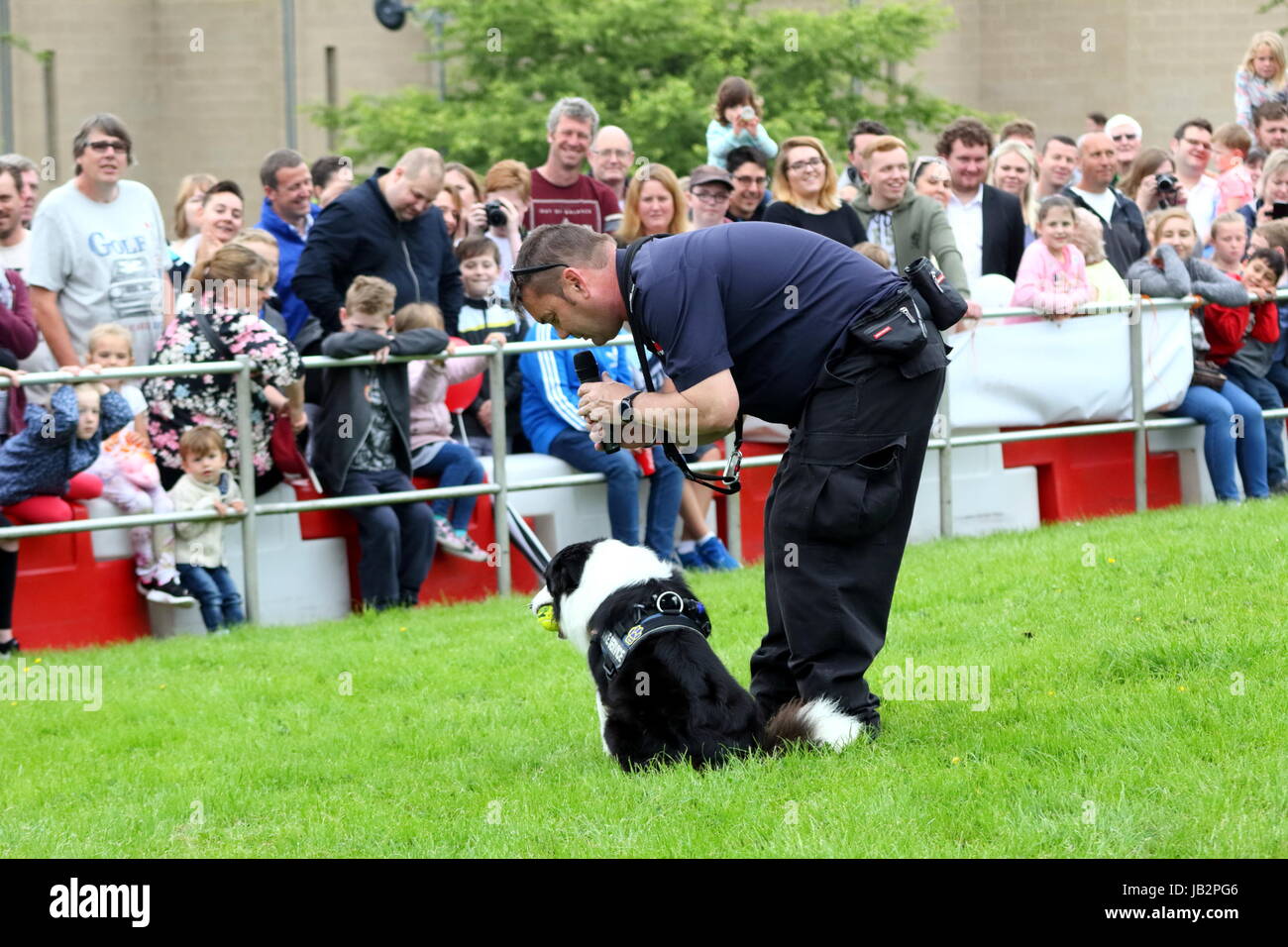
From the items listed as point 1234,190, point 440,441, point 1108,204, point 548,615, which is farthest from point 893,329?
point 1234,190

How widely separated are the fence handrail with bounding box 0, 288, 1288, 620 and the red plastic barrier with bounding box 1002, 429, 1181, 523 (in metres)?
0.13

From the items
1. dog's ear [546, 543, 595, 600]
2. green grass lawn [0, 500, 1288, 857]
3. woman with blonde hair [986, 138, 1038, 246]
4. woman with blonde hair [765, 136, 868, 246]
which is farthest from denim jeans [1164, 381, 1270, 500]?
dog's ear [546, 543, 595, 600]

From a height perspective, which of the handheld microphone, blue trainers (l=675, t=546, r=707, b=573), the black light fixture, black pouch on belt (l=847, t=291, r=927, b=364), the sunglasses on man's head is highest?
the black light fixture

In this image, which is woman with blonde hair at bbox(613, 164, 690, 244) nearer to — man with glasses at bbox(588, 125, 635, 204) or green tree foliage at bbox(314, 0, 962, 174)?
man with glasses at bbox(588, 125, 635, 204)

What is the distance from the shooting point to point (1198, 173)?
14.7 meters

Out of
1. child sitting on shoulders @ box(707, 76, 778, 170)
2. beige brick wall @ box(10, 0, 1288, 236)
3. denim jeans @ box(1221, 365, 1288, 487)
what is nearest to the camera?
child sitting on shoulders @ box(707, 76, 778, 170)

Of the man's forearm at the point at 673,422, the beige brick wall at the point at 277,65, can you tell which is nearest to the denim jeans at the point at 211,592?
the man's forearm at the point at 673,422

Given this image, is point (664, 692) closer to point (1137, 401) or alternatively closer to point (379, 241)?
point (379, 241)

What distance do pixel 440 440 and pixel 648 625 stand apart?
4.62 meters

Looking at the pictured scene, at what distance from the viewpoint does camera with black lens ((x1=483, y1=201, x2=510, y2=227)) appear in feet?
37.6
